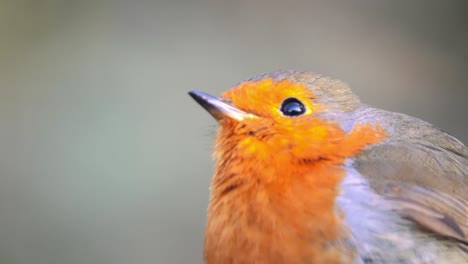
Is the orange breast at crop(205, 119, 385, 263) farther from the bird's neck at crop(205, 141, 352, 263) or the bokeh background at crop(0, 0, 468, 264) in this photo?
the bokeh background at crop(0, 0, 468, 264)

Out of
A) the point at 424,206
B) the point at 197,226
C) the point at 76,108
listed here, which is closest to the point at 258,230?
the point at 424,206

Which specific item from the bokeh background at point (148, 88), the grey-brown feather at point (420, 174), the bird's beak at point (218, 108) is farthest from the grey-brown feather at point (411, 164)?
the bokeh background at point (148, 88)

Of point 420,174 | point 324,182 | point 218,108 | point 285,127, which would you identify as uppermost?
point 218,108

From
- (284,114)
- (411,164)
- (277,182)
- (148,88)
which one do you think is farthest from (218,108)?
(148,88)

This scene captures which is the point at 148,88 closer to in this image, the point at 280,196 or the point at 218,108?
the point at 218,108

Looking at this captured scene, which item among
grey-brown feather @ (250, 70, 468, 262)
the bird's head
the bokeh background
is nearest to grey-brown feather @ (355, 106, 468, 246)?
grey-brown feather @ (250, 70, 468, 262)

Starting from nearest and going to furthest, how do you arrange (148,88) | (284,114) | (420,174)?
1. (420,174)
2. (284,114)
3. (148,88)
